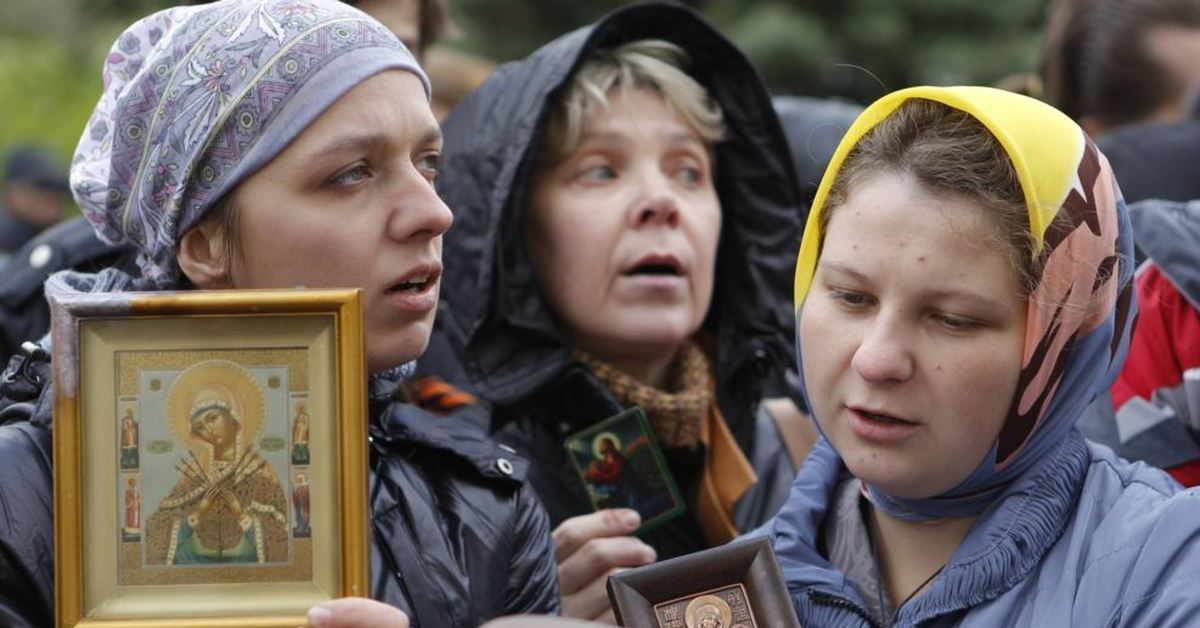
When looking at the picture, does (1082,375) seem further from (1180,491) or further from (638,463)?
(638,463)

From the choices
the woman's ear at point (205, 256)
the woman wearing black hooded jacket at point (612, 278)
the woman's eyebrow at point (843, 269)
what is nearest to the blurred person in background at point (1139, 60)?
the woman wearing black hooded jacket at point (612, 278)

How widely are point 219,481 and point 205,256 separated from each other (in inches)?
22.1

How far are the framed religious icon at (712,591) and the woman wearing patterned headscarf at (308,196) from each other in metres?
0.35

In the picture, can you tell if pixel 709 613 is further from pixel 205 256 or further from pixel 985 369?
pixel 205 256

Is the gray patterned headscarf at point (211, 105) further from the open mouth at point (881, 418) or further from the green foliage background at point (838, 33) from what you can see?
the green foliage background at point (838, 33)

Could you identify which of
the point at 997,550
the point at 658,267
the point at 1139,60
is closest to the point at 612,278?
the point at 658,267

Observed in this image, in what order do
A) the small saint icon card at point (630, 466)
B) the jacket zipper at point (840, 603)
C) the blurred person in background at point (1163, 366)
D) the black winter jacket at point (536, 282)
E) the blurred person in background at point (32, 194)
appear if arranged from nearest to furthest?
the jacket zipper at point (840, 603) < the blurred person in background at point (1163, 366) < the small saint icon card at point (630, 466) < the black winter jacket at point (536, 282) < the blurred person in background at point (32, 194)

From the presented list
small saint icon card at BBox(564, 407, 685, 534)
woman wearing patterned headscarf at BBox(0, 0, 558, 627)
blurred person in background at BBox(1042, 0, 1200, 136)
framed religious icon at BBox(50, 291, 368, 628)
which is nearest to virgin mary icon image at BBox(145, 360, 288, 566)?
framed religious icon at BBox(50, 291, 368, 628)

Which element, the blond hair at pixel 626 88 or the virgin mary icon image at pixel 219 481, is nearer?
the virgin mary icon image at pixel 219 481

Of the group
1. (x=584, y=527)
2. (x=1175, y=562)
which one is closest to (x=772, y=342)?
(x=584, y=527)

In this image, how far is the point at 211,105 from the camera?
2.70 m

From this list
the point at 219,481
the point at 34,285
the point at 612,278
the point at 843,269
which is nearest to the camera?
the point at 219,481

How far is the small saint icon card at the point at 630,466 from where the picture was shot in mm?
3715

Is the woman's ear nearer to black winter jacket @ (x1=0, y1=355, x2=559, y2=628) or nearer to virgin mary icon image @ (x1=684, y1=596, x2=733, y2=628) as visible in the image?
black winter jacket @ (x1=0, y1=355, x2=559, y2=628)
